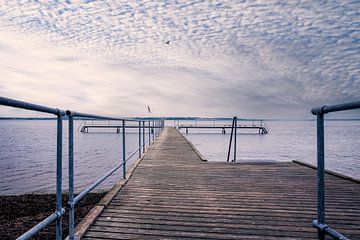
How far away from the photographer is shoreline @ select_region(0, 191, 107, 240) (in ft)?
15.7

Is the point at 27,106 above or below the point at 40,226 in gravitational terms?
above

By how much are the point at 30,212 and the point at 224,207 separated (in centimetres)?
514

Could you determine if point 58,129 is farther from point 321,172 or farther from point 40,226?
point 321,172

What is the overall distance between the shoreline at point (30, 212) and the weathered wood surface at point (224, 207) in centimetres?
179

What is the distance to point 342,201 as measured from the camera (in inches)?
142

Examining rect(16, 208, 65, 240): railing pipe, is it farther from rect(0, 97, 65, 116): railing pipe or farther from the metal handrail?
rect(0, 97, 65, 116): railing pipe

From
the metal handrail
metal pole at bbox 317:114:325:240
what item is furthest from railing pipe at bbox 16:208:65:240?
metal pole at bbox 317:114:325:240

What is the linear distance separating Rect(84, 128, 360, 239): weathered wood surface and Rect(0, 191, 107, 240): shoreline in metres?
1.79

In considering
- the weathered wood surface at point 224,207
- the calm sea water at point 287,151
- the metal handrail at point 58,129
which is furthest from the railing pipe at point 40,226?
the calm sea water at point 287,151

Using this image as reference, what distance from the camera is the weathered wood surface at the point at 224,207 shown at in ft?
8.61

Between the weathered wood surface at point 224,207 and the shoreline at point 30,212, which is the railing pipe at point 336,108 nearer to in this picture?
the weathered wood surface at point 224,207

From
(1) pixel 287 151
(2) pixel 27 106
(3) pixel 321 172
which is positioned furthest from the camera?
(1) pixel 287 151

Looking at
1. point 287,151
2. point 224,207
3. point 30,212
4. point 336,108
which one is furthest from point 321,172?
point 287,151

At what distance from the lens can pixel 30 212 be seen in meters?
6.16
